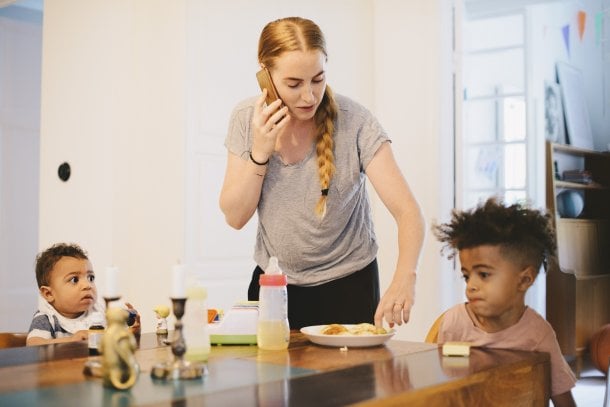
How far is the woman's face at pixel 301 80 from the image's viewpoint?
1840mm

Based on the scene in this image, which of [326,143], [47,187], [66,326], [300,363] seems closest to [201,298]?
[300,363]

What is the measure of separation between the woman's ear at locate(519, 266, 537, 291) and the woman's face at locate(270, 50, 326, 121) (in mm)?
639

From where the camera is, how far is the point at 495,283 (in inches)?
67.6

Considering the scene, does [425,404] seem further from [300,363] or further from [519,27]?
[519,27]

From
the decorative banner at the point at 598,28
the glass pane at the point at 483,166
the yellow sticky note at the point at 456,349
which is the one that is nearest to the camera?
the yellow sticky note at the point at 456,349

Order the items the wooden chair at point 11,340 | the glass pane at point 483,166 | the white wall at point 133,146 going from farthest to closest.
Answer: the glass pane at point 483,166, the white wall at point 133,146, the wooden chair at point 11,340

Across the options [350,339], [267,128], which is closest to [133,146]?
[267,128]

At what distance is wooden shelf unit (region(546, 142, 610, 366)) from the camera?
554cm

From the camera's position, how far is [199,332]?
4.58 feet

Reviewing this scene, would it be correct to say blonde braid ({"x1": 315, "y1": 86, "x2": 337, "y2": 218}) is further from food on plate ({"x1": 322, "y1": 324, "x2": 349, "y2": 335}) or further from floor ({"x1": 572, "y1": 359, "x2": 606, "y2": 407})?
floor ({"x1": 572, "y1": 359, "x2": 606, "y2": 407})

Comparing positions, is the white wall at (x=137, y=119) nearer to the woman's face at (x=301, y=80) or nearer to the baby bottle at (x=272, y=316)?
the woman's face at (x=301, y=80)

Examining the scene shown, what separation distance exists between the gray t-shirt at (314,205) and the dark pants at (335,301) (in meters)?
0.02

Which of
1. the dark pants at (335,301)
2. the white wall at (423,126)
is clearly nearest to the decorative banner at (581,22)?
the white wall at (423,126)

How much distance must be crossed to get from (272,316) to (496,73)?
4.38 meters
